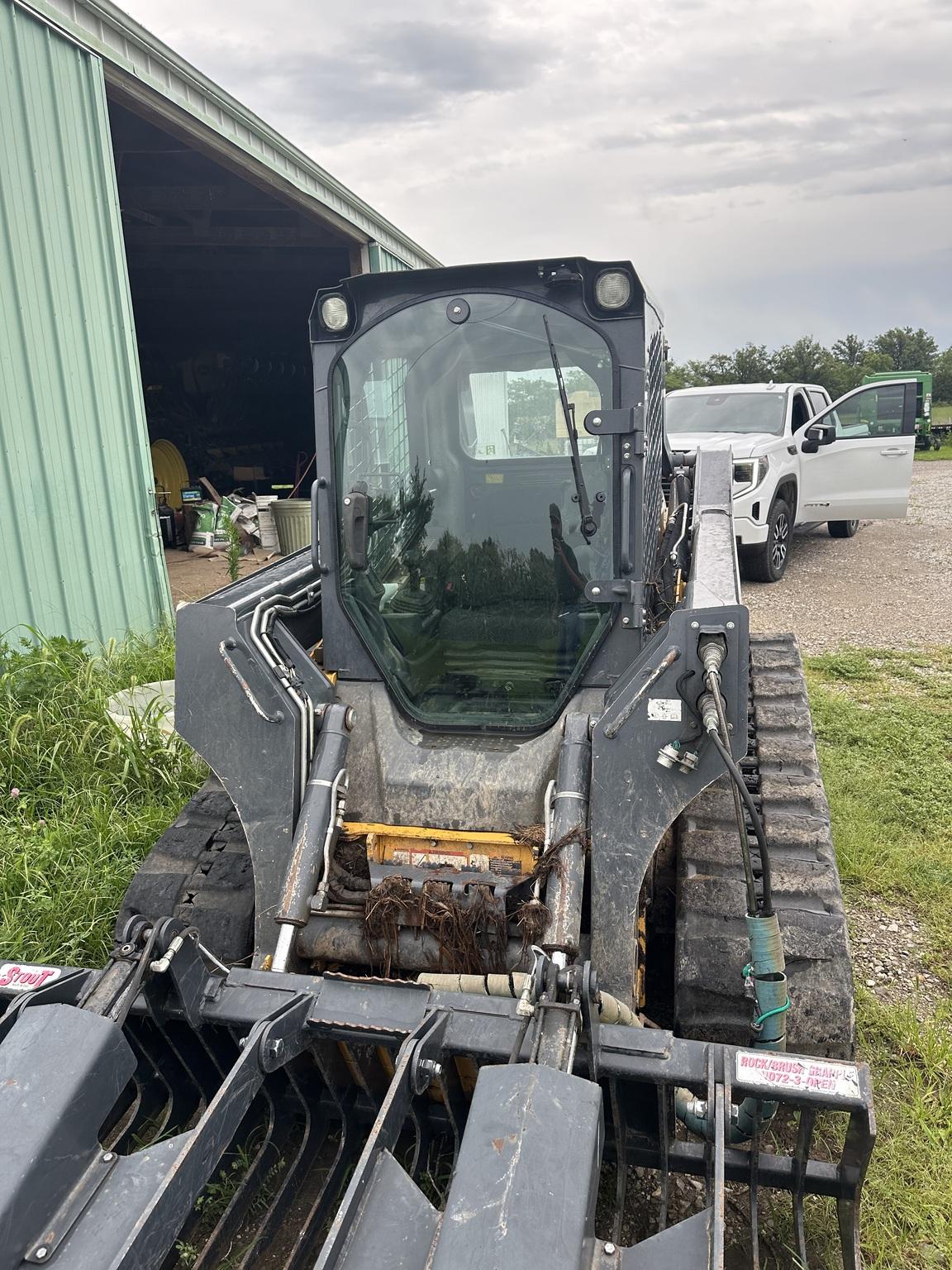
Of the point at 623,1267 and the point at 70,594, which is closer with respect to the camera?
the point at 623,1267

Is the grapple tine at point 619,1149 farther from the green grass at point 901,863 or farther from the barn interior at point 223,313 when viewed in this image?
the barn interior at point 223,313

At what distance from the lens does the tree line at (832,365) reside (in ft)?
128

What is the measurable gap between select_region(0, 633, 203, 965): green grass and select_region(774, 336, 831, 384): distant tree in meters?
38.7

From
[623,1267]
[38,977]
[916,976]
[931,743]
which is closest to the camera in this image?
[623,1267]

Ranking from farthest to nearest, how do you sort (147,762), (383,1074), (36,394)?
(36,394), (147,762), (383,1074)

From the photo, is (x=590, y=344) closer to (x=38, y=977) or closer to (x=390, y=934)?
(x=390, y=934)

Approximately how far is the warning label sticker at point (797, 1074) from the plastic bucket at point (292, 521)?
33.5 feet

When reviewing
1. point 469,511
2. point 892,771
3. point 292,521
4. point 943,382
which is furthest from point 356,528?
point 943,382

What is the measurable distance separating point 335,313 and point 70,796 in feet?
9.07

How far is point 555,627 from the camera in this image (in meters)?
3.28

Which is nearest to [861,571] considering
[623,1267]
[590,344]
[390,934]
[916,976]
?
[916,976]

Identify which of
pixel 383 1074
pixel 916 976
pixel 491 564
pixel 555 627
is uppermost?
pixel 491 564

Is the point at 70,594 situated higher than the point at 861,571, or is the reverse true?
the point at 70,594

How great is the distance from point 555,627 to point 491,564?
1.00 feet
